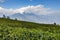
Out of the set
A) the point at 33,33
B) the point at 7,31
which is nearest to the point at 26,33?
the point at 33,33

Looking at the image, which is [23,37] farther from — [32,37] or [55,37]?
[55,37]

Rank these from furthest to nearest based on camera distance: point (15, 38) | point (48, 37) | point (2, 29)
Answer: point (2, 29) → point (48, 37) → point (15, 38)

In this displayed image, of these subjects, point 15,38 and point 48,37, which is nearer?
point 15,38

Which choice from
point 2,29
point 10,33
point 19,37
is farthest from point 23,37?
point 2,29

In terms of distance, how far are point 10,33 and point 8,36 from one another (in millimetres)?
2405

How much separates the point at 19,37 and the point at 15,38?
1045mm

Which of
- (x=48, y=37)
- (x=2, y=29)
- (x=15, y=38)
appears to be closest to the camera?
(x=15, y=38)

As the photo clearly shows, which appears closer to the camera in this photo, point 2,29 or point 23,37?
point 23,37

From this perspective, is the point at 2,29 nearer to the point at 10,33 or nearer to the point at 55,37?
the point at 10,33

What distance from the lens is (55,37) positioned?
Answer: 46406mm

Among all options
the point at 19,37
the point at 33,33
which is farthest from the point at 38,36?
the point at 19,37

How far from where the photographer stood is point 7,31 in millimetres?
47188

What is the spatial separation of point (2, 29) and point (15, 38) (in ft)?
23.3

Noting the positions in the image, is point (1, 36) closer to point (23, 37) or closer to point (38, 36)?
point (23, 37)
